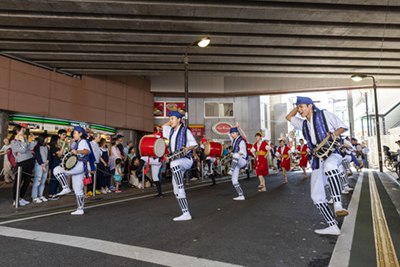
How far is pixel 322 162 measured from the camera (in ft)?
13.6

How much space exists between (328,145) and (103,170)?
8.10 metres

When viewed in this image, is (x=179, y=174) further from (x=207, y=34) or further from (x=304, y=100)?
(x=207, y=34)

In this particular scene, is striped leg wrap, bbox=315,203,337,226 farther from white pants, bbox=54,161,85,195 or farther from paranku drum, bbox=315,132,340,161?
white pants, bbox=54,161,85,195

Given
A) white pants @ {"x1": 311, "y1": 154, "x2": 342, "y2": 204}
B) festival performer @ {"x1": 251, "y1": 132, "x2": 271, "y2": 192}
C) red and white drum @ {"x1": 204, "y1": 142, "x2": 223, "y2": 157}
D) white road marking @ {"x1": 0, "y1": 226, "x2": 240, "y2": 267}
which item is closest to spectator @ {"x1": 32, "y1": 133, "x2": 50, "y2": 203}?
white road marking @ {"x1": 0, "y1": 226, "x2": 240, "y2": 267}

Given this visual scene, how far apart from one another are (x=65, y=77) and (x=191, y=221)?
15810 mm

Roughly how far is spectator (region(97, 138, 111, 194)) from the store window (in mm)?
16953

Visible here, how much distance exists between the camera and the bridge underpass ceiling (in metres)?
10.8

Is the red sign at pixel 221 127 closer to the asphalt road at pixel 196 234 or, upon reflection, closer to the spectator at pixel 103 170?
the spectator at pixel 103 170

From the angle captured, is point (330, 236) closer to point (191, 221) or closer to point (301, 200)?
point (191, 221)

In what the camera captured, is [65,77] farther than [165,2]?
Yes

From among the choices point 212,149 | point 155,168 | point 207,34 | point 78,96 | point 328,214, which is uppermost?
point 207,34

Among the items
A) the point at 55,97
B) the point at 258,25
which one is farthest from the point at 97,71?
the point at 258,25

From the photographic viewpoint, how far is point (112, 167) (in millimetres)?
10336

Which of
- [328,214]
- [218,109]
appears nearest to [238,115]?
[218,109]
